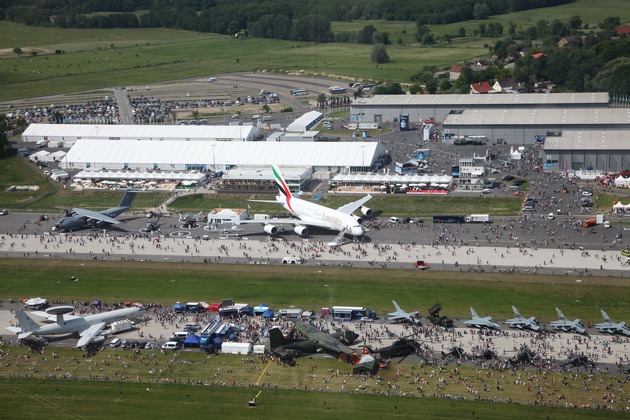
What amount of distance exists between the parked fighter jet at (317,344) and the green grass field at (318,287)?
8.21m

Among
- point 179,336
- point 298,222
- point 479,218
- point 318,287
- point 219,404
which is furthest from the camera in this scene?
point 479,218

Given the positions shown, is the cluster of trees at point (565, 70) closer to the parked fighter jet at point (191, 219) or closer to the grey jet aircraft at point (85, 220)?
the parked fighter jet at point (191, 219)

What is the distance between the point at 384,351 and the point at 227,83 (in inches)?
5521

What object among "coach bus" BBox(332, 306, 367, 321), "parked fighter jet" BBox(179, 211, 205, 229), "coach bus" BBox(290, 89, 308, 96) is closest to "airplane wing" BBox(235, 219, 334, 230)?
"parked fighter jet" BBox(179, 211, 205, 229)

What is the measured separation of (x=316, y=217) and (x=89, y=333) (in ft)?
108

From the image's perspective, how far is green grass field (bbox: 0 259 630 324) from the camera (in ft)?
250

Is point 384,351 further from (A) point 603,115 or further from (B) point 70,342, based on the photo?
(A) point 603,115

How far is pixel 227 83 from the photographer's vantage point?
198 m

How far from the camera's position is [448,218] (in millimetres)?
100312

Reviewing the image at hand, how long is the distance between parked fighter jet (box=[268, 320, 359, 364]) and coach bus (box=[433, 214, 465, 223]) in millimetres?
34080

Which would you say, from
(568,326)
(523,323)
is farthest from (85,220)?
(568,326)

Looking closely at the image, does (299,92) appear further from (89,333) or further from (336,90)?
(89,333)

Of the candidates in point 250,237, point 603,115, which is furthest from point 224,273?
point 603,115

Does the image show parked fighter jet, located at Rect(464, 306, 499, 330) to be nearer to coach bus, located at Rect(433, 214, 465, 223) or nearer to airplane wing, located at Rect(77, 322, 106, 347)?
coach bus, located at Rect(433, 214, 465, 223)
